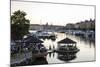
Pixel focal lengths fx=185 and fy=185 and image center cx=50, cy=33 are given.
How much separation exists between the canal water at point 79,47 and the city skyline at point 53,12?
0.21 meters

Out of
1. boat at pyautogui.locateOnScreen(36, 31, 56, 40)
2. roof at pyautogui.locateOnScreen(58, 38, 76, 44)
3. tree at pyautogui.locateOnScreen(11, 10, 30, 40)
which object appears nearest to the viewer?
tree at pyautogui.locateOnScreen(11, 10, 30, 40)

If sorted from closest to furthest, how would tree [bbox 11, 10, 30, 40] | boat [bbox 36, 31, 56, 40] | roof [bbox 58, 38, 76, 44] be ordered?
tree [bbox 11, 10, 30, 40], boat [bbox 36, 31, 56, 40], roof [bbox 58, 38, 76, 44]

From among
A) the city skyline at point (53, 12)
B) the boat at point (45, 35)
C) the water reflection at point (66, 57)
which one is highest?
the city skyline at point (53, 12)

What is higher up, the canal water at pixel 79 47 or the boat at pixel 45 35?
the boat at pixel 45 35

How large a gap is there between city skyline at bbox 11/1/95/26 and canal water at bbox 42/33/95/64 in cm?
21

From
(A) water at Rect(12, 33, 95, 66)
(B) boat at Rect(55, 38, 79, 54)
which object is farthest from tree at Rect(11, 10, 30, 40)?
(B) boat at Rect(55, 38, 79, 54)

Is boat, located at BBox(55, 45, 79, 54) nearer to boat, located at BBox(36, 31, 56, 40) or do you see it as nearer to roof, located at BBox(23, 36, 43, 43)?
boat, located at BBox(36, 31, 56, 40)

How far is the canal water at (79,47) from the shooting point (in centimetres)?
230

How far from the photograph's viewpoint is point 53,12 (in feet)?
7.61

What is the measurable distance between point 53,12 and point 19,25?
0.46 m

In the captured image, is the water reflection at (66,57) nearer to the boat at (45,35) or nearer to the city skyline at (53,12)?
the boat at (45,35)

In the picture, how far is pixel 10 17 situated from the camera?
2.15 m

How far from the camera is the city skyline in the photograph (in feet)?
7.28

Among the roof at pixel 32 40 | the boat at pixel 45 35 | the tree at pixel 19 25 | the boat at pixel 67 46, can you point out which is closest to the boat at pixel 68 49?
the boat at pixel 67 46
